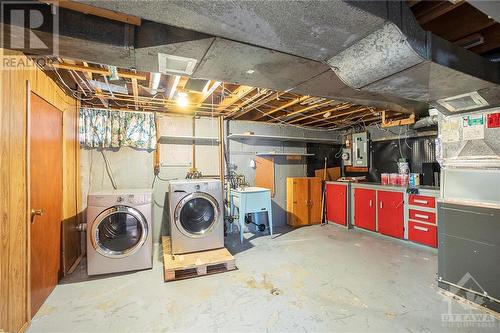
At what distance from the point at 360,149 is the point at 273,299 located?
430 cm

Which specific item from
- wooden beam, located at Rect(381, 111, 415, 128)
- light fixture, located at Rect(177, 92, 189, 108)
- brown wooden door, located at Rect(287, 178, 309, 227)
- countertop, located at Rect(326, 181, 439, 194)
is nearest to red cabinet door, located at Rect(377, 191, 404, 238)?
countertop, located at Rect(326, 181, 439, 194)

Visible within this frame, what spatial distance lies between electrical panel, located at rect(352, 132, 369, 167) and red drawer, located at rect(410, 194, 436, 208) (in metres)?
1.65

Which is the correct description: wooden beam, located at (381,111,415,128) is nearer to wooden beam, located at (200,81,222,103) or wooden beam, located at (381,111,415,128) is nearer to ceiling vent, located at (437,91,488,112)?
ceiling vent, located at (437,91,488,112)

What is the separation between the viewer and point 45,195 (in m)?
2.38

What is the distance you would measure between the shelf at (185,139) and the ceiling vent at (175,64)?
251 centimetres

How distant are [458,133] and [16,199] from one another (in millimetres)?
4179

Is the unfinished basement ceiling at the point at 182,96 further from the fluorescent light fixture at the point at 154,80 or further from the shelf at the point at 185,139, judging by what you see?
the shelf at the point at 185,139

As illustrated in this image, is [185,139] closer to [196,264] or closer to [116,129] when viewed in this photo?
[116,129]

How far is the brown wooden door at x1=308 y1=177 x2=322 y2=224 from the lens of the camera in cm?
532

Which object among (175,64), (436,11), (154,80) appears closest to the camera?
(436,11)

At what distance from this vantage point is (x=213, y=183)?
136 inches

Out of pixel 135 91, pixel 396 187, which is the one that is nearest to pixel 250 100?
pixel 135 91

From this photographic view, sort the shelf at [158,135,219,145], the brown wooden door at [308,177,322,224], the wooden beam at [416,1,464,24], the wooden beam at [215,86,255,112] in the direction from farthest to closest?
the brown wooden door at [308,177,322,224] < the shelf at [158,135,219,145] < the wooden beam at [215,86,255,112] < the wooden beam at [416,1,464,24]

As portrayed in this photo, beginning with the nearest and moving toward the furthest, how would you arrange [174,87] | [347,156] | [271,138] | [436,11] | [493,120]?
[436,11] < [493,120] < [174,87] < [271,138] < [347,156]
